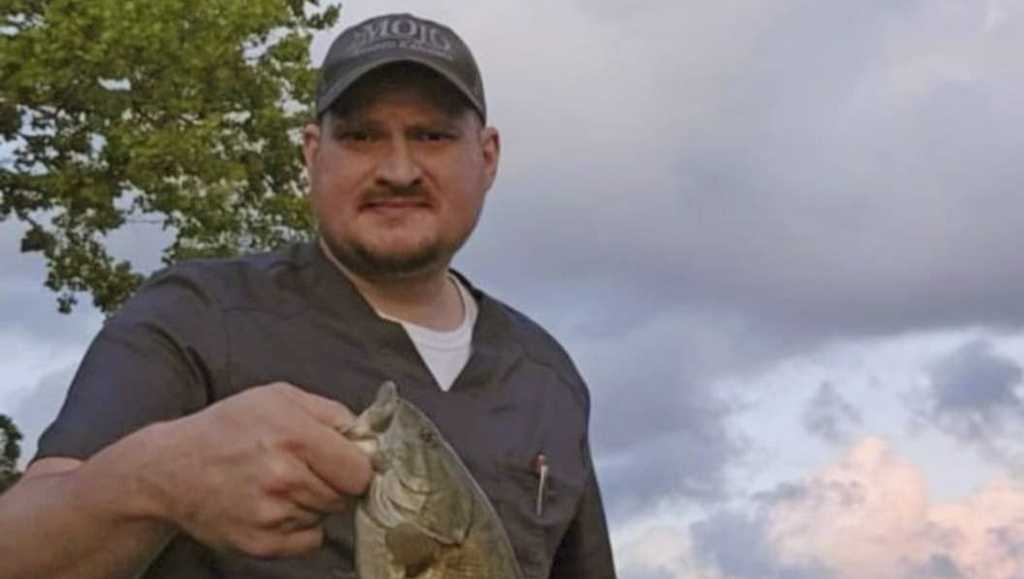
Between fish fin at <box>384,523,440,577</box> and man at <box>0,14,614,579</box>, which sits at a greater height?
man at <box>0,14,614,579</box>

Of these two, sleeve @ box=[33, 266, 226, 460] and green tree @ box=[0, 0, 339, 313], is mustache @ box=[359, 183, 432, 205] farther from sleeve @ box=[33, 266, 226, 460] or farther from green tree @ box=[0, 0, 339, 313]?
green tree @ box=[0, 0, 339, 313]

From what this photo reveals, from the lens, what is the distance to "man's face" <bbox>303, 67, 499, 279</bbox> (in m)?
4.76

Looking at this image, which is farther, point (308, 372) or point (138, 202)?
point (138, 202)

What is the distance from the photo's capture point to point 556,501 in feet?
16.9

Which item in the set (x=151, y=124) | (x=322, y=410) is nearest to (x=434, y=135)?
(x=322, y=410)

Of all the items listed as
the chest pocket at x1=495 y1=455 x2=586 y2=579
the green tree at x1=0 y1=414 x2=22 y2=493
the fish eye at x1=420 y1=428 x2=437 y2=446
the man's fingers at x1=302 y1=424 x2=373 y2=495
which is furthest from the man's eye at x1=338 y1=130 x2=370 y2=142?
the green tree at x1=0 y1=414 x2=22 y2=493

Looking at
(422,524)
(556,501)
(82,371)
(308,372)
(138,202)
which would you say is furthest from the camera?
(138,202)

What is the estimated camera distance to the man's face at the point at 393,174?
15.6 ft

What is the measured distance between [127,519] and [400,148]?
1.32m

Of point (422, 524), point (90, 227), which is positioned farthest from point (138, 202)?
point (422, 524)

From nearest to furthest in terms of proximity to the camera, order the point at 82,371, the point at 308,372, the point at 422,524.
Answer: the point at 422,524
the point at 82,371
the point at 308,372

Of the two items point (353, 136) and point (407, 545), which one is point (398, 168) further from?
point (407, 545)

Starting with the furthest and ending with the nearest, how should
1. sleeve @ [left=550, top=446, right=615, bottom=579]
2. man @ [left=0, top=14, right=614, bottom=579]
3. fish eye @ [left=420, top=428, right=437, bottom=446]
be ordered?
1. sleeve @ [left=550, top=446, right=615, bottom=579]
2. man @ [left=0, top=14, right=614, bottom=579]
3. fish eye @ [left=420, top=428, right=437, bottom=446]

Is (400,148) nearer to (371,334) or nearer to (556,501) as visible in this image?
(371,334)
